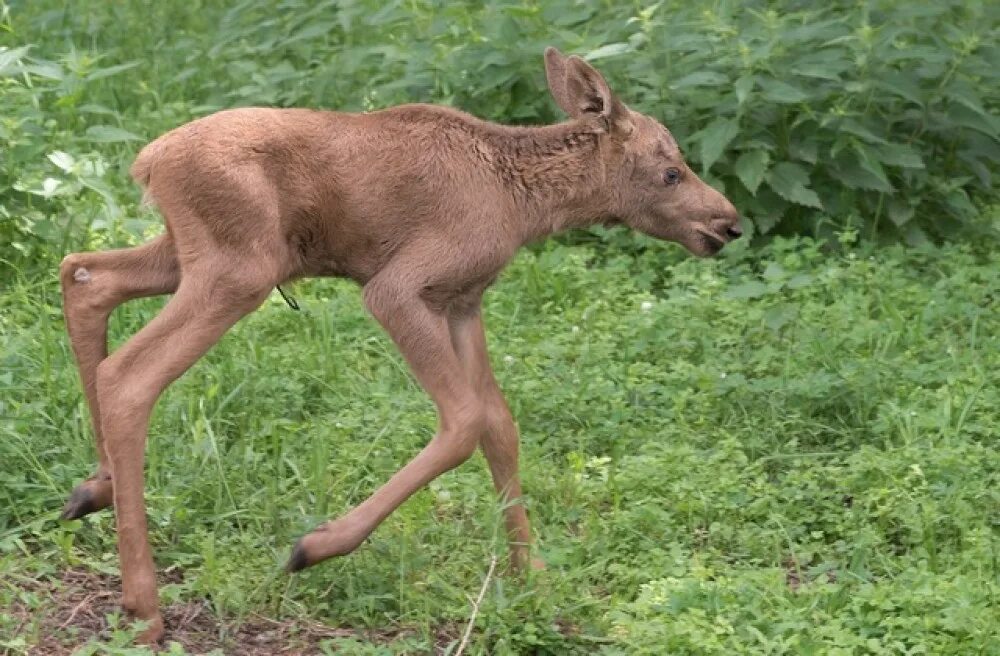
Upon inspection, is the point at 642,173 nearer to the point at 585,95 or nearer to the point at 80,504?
the point at 585,95

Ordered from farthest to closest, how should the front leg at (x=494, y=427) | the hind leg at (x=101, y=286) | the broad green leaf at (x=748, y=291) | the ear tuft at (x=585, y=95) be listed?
the broad green leaf at (x=748, y=291), the ear tuft at (x=585, y=95), the front leg at (x=494, y=427), the hind leg at (x=101, y=286)

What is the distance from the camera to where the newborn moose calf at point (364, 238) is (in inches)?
236

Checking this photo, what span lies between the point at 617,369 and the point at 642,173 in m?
1.45

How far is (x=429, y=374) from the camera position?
6309 millimetres

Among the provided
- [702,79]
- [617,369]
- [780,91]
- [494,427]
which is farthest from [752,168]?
[494,427]

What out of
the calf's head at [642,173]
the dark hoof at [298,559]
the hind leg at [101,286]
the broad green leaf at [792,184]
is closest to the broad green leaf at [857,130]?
the broad green leaf at [792,184]

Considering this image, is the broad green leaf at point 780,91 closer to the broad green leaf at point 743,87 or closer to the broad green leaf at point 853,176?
the broad green leaf at point 743,87

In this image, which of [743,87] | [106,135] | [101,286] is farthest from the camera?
[743,87]

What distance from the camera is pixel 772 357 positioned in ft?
27.4

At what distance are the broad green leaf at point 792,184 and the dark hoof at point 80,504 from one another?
15.6 feet

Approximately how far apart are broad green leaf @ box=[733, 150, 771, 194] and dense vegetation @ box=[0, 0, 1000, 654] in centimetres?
10

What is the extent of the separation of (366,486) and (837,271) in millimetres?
3158

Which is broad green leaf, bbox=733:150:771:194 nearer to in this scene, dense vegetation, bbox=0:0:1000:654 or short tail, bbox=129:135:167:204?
dense vegetation, bbox=0:0:1000:654

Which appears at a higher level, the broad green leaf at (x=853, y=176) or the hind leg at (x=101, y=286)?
the hind leg at (x=101, y=286)
